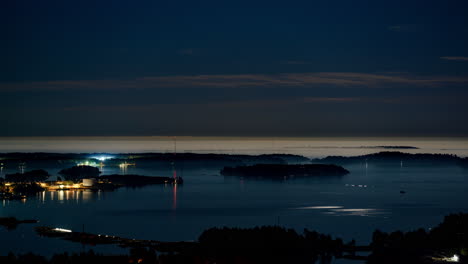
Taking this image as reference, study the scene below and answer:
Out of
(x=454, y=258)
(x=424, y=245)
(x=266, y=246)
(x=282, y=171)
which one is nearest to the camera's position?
(x=454, y=258)

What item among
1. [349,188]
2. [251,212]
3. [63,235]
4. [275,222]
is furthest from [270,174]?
[63,235]

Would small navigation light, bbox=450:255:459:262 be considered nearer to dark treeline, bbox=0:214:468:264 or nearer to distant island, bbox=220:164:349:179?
dark treeline, bbox=0:214:468:264

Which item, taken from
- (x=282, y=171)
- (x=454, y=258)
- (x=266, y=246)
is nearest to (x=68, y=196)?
(x=266, y=246)

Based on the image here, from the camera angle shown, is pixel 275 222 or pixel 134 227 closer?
pixel 134 227

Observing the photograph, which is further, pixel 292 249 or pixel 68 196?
pixel 68 196

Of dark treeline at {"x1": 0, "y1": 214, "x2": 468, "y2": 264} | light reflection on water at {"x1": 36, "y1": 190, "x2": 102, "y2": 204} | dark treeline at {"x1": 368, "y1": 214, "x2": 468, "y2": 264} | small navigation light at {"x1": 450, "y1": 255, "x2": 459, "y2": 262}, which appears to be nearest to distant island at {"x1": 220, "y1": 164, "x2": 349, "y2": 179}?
light reflection on water at {"x1": 36, "y1": 190, "x2": 102, "y2": 204}

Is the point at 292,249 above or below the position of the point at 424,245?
below

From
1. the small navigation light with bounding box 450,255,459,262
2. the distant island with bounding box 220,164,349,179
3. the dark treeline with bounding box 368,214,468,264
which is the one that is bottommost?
the small navigation light with bounding box 450,255,459,262

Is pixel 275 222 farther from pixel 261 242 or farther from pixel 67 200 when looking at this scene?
pixel 67 200

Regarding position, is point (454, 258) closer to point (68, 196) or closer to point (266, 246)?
point (266, 246)

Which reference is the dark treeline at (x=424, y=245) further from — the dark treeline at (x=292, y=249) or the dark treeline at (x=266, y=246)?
the dark treeline at (x=266, y=246)

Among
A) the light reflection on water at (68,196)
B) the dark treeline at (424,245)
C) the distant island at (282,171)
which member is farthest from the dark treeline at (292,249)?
the distant island at (282,171)
